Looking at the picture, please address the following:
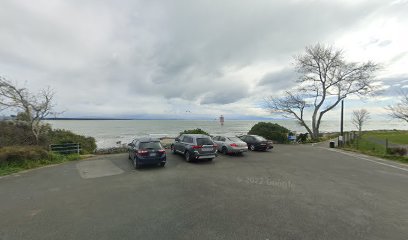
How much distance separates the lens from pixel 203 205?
19.2 feet

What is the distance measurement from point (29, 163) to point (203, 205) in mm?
11902

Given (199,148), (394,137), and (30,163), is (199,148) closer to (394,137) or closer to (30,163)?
(30,163)

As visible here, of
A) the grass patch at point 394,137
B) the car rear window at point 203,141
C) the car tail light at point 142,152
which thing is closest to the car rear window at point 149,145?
the car tail light at point 142,152

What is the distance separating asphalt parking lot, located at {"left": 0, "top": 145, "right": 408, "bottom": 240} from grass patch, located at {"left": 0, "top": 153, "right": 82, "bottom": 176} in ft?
4.95

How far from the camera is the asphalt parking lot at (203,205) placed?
4414 mm

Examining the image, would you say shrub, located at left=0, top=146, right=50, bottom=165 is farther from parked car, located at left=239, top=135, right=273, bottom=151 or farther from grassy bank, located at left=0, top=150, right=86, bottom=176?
parked car, located at left=239, top=135, right=273, bottom=151

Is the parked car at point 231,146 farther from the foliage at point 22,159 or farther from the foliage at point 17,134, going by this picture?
the foliage at point 17,134

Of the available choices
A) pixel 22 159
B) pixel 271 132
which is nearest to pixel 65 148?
pixel 22 159

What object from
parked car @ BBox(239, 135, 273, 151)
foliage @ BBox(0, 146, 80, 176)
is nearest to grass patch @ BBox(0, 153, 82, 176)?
foliage @ BBox(0, 146, 80, 176)

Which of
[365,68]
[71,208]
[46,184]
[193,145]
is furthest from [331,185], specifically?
[365,68]

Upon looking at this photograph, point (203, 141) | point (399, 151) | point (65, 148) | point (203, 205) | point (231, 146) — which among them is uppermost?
point (203, 141)

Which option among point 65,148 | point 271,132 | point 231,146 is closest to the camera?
point 65,148

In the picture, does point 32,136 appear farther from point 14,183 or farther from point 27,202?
point 27,202

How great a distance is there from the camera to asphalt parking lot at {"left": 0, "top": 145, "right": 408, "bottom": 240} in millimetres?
4414
